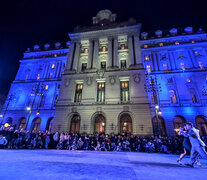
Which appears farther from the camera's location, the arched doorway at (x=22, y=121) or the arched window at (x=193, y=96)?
the arched doorway at (x=22, y=121)

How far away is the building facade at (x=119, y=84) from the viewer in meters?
20.7

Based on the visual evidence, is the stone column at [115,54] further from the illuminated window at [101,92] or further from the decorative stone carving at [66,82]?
the decorative stone carving at [66,82]

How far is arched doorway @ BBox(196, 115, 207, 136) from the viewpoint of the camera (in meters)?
21.6

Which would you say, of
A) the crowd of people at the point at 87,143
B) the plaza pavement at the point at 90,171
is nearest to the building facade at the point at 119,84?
the crowd of people at the point at 87,143

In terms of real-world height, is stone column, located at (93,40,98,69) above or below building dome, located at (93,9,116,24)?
below

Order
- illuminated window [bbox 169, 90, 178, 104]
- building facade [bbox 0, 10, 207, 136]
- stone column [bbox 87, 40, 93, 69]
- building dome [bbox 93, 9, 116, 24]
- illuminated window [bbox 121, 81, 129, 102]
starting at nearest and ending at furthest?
1. building facade [bbox 0, 10, 207, 136]
2. illuminated window [bbox 121, 81, 129, 102]
3. illuminated window [bbox 169, 90, 178, 104]
4. stone column [bbox 87, 40, 93, 69]
5. building dome [bbox 93, 9, 116, 24]

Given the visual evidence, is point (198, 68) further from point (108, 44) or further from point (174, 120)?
point (108, 44)

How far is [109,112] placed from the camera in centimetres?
2066

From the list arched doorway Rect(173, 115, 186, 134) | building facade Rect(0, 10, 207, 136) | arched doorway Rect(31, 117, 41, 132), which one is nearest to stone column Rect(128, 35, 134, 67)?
building facade Rect(0, 10, 207, 136)

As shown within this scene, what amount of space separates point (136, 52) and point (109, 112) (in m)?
15.2

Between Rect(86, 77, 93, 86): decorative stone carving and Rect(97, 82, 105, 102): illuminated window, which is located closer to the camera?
Rect(97, 82, 105, 102): illuminated window

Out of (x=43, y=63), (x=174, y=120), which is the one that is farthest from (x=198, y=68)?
(x=43, y=63)

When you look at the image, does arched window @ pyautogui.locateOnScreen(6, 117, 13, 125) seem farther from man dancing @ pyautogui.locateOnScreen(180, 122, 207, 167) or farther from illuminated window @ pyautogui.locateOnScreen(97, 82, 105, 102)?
man dancing @ pyautogui.locateOnScreen(180, 122, 207, 167)

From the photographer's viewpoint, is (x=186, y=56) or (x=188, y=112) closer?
(x=188, y=112)
